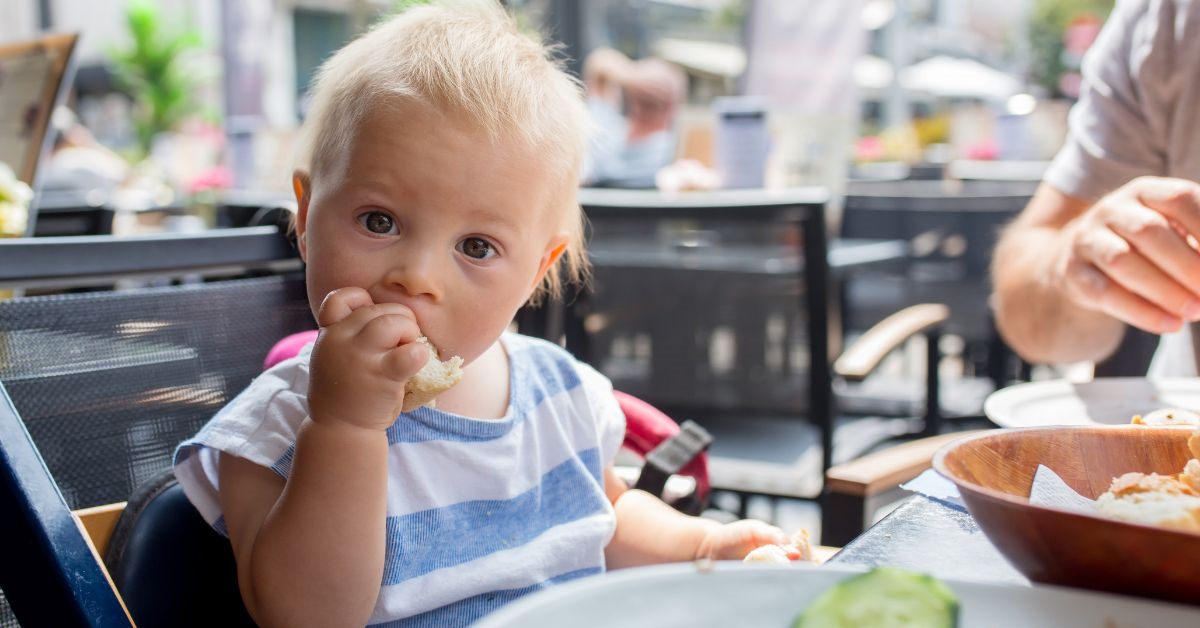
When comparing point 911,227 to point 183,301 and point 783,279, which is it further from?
point 183,301

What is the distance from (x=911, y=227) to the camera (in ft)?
13.0

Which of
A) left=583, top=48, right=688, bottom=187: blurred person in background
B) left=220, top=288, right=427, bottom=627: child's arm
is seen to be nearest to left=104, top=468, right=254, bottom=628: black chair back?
left=220, top=288, right=427, bottom=627: child's arm

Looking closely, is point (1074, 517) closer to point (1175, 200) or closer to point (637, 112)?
point (1175, 200)

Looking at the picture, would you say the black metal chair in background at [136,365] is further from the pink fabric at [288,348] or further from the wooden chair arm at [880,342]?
the wooden chair arm at [880,342]

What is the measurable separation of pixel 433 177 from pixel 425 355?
0.59 feet

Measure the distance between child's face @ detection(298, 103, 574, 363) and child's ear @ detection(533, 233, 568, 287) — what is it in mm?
113

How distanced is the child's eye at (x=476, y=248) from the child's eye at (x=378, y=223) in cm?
6

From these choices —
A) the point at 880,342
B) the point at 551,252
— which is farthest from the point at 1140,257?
the point at 880,342

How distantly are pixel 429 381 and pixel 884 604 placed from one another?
1.54 feet

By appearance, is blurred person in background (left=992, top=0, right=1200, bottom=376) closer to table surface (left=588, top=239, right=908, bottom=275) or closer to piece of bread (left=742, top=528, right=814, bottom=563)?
table surface (left=588, top=239, right=908, bottom=275)

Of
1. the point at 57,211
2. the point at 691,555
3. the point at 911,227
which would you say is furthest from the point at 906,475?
the point at 911,227

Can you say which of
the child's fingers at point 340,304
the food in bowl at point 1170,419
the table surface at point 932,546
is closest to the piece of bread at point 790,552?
the table surface at point 932,546

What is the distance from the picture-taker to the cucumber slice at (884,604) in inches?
16.5

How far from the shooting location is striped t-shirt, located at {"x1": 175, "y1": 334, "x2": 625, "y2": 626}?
3.05 feet
